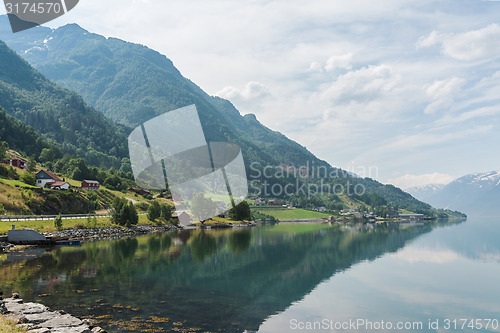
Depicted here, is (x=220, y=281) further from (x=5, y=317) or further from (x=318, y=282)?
(x=5, y=317)

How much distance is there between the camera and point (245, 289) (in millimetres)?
36562

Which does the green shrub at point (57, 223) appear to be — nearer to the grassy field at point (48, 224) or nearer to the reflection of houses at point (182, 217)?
the grassy field at point (48, 224)

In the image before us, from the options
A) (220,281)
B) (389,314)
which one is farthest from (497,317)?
(220,281)

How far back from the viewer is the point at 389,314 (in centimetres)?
2991

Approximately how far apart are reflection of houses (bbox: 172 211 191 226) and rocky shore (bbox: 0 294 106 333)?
116m

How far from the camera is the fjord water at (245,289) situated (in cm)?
2633

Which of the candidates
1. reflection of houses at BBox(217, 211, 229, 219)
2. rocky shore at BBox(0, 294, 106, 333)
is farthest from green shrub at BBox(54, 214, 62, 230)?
reflection of houses at BBox(217, 211, 229, 219)

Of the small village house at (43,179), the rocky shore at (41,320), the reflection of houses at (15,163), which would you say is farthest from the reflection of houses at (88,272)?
the reflection of houses at (15,163)

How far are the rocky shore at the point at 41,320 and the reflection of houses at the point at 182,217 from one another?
11598cm

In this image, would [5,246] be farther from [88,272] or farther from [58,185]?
[58,185]

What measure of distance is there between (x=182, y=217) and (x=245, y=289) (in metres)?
113

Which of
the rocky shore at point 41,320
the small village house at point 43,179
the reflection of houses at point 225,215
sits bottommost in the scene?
the reflection of houses at point 225,215

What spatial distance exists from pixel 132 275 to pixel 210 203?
11089 centimetres

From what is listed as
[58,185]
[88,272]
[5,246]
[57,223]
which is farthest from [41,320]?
[58,185]
